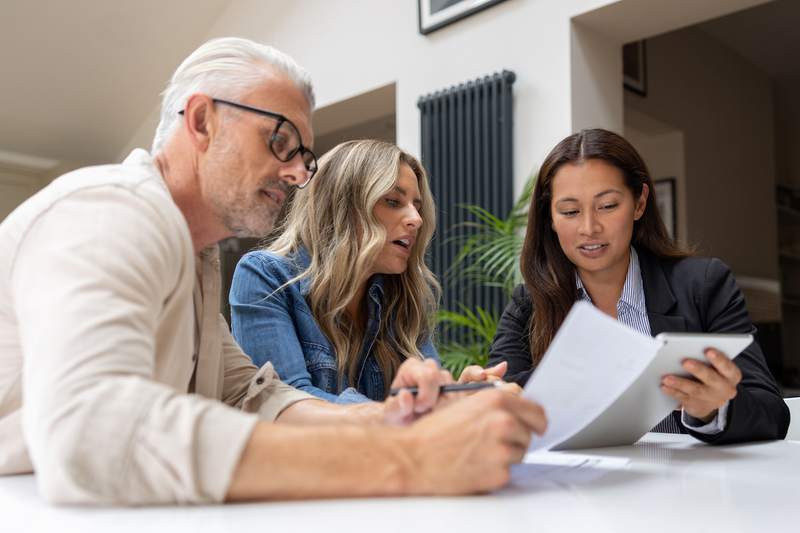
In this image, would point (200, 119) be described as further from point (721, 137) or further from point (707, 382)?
point (721, 137)

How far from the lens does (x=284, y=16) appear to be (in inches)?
219

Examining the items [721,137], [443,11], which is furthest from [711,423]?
[721,137]

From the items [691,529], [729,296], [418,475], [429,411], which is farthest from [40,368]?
[729,296]

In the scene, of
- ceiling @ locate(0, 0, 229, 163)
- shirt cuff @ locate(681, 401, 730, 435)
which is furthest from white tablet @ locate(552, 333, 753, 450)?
ceiling @ locate(0, 0, 229, 163)

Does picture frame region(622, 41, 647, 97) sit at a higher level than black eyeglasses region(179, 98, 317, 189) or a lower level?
higher

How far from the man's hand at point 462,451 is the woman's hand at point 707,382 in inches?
17.6

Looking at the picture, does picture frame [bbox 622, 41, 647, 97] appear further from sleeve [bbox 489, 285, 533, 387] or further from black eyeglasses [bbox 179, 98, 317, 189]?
black eyeglasses [bbox 179, 98, 317, 189]

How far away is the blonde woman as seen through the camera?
1.81m

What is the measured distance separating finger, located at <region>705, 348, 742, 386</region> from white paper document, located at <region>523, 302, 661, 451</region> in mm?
201

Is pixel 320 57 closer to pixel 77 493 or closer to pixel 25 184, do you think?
pixel 25 184

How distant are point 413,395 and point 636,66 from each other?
4452 millimetres

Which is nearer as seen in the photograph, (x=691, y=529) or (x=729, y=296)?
(x=691, y=529)

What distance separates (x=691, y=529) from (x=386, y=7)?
14.8 feet

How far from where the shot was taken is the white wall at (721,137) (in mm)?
5488
